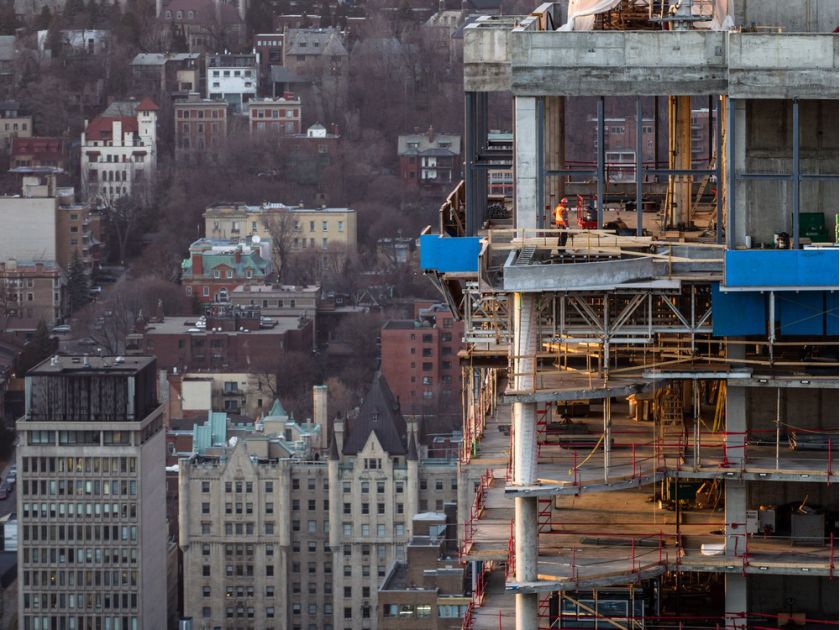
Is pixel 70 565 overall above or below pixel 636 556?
below

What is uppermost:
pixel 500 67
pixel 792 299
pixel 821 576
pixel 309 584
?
pixel 500 67

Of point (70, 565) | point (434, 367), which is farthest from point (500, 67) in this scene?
point (434, 367)

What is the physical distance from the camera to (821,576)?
28328 mm

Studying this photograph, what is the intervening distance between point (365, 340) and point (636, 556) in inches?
6247

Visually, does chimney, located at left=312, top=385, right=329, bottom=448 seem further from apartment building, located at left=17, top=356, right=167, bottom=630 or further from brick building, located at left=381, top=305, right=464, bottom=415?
apartment building, located at left=17, top=356, right=167, bottom=630

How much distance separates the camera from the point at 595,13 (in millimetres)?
32031

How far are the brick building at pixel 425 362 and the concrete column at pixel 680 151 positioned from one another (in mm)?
136989

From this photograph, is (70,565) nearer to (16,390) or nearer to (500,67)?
(16,390)

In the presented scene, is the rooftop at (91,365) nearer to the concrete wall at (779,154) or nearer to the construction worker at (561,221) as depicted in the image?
the construction worker at (561,221)

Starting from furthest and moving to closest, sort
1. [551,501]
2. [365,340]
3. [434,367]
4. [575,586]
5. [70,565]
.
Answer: [365,340]
[434,367]
[70,565]
[551,501]
[575,586]

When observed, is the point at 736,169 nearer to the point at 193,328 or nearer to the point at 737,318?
the point at 737,318

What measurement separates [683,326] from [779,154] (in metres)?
1.77

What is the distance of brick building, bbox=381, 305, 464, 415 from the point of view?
563ft

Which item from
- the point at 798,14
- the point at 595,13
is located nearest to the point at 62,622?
the point at 595,13
